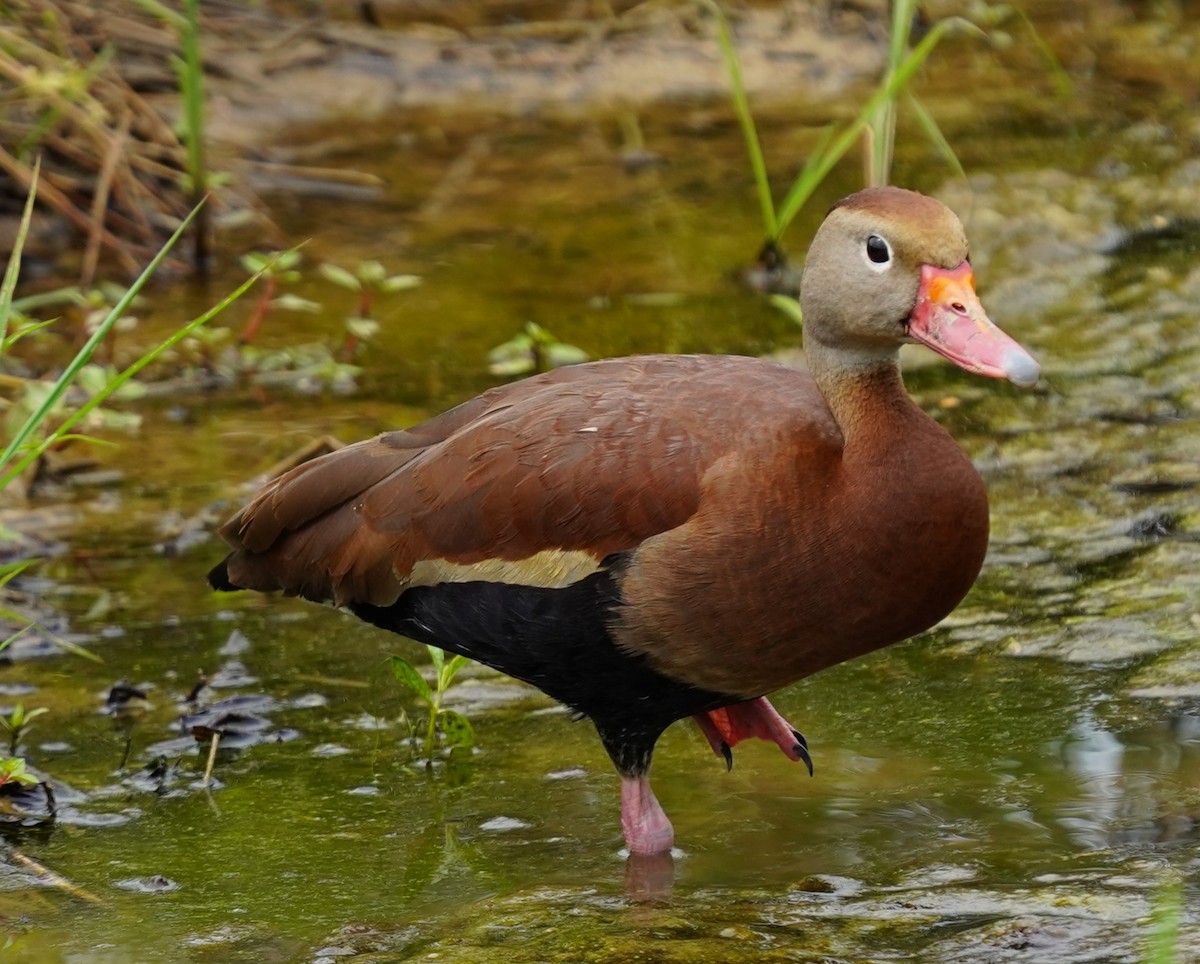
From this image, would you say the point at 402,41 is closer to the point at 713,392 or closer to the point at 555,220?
the point at 555,220

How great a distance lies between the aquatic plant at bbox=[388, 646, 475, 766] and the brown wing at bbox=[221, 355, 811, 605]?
9.0 inches

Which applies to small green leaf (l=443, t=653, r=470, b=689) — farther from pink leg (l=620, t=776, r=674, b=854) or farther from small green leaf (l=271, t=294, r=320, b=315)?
small green leaf (l=271, t=294, r=320, b=315)

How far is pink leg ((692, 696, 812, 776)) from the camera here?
170 inches

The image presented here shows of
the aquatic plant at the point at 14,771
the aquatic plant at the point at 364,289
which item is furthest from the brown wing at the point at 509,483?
the aquatic plant at the point at 364,289

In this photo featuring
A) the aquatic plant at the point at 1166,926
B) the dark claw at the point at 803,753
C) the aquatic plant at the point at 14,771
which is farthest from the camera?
the dark claw at the point at 803,753

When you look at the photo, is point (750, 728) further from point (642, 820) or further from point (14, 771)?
point (14, 771)

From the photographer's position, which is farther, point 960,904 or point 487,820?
point 487,820

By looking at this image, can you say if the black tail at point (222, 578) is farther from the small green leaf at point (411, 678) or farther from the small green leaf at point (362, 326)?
the small green leaf at point (362, 326)

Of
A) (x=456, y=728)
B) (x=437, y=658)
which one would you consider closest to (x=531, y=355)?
(x=437, y=658)

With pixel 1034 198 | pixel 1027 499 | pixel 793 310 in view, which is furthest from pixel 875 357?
pixel 1034 198

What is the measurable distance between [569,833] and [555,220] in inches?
171

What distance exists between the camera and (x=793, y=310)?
648cm

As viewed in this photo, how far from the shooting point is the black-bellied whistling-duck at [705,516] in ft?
12.3

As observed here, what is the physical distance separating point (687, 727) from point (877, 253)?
5.14ft
